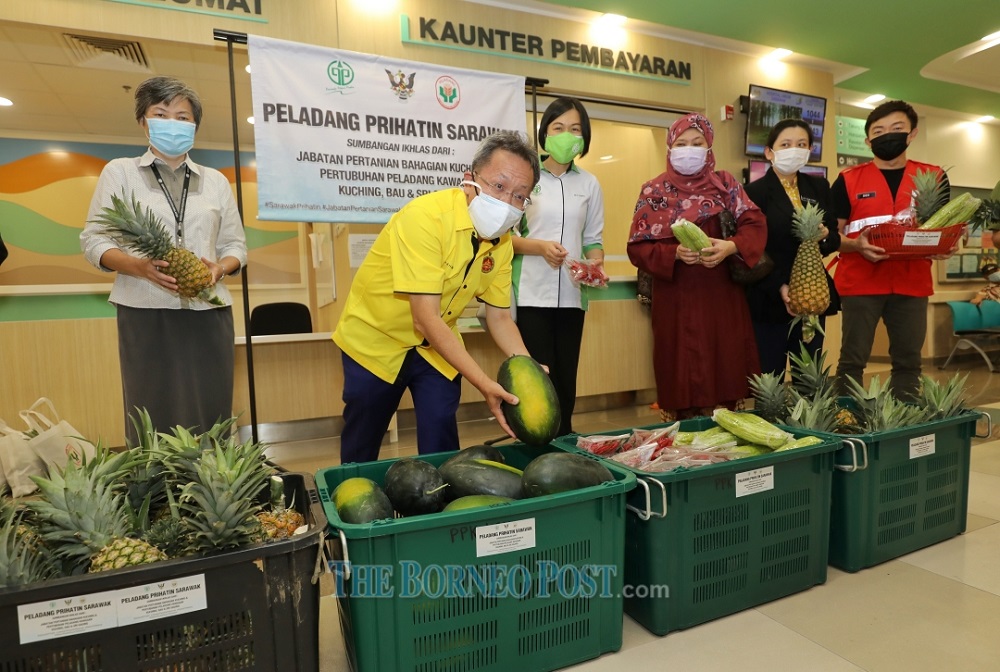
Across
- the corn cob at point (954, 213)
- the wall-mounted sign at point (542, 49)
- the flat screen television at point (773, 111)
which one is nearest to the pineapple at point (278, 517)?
the corn cob at point (954, 213)

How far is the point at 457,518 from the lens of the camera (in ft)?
3.97

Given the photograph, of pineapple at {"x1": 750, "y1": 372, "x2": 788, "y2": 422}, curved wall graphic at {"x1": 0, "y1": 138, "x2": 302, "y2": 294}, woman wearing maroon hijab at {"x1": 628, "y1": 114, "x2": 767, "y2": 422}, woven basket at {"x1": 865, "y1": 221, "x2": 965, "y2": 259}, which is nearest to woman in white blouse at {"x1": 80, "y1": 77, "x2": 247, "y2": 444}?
woman wearing maroon hijab at {"x1": 628, "y1": 114, "x2": 767, "y2": 422}

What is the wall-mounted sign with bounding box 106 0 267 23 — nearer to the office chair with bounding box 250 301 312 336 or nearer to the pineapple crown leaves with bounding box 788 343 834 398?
the office chair with bounding box 250 301 312 336

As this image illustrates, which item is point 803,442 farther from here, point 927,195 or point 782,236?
point 927,195

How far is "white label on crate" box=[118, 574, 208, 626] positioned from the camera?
100 cm

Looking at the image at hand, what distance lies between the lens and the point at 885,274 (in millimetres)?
2912

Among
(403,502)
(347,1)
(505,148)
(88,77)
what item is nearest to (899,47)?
(347,1)

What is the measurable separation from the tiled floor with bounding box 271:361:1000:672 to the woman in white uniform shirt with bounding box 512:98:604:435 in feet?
4.19

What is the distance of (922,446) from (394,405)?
A: 1.70 m

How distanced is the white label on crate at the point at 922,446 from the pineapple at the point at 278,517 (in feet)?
5.87

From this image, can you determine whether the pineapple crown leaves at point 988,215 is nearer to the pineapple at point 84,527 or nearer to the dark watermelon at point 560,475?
the dark watermelon at point 560,475

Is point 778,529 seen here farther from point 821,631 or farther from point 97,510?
point 97,510

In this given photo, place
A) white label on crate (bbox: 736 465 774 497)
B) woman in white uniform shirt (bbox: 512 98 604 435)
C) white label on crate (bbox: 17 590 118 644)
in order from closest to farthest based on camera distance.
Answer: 1. white label on crate (bbox: 17 590 118 644)
2. white label on crate (bbox: 736 465 774 497)
3. woman in white uniform shirt (bbox: 512 98 604 435)

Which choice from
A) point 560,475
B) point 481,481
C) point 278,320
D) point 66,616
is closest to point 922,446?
point 560,475
